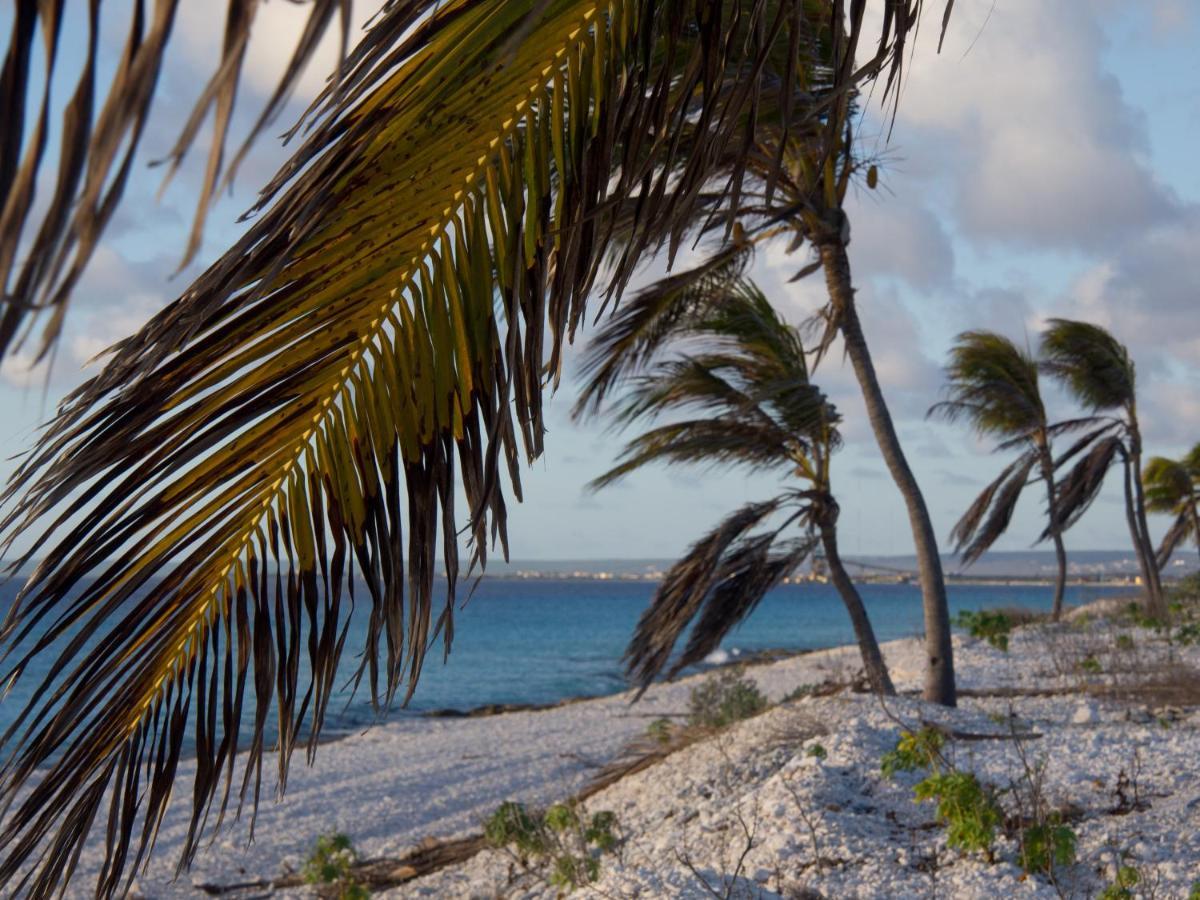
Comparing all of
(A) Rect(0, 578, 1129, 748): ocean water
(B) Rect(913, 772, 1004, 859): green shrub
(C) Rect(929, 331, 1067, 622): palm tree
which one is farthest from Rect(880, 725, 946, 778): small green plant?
(C) Rect(929, 331, 1067, 622): palm tree

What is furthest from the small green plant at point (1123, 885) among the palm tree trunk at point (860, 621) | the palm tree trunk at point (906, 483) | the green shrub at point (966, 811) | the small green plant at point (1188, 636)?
the small green plant at point (1188, 636)

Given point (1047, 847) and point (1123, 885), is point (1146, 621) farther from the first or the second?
point (1123, 885)

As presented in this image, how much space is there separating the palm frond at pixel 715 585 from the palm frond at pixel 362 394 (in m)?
5.26

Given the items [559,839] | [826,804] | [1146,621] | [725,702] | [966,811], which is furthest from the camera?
[1146,621]

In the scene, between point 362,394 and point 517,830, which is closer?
point 362,394

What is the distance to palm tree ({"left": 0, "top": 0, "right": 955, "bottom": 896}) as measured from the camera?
200cm

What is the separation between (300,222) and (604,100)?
753 millimetres

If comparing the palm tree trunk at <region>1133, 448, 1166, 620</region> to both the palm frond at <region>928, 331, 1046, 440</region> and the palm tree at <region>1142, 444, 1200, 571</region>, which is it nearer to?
the palm frond at <region>928, 331, 1046, 440</region>

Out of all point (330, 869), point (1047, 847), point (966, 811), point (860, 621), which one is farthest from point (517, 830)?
point (860, 621)

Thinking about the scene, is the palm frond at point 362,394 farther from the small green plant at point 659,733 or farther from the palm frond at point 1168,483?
the palm frond at point 1168,483

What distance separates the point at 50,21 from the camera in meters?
0.85

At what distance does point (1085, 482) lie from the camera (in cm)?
1877

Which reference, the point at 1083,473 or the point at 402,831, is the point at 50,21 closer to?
the point at 402,831

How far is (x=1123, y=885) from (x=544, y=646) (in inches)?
1655
